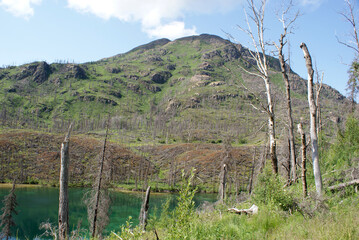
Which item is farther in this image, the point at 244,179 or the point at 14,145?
the point at 14,145

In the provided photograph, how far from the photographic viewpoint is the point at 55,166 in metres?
73.1

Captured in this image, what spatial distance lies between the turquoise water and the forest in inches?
103

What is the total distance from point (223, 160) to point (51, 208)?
34974 mm

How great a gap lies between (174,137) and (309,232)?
12167 centimetres

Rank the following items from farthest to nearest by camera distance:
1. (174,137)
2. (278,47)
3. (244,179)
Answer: (174,137), (244,179), (278,47)

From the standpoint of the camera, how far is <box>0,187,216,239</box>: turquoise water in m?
35.2

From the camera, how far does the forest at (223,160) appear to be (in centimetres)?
637

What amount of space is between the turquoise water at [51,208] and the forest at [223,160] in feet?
8.59

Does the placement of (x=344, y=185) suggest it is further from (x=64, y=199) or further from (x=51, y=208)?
(x=51, y=208)

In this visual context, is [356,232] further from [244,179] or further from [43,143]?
[43,143]

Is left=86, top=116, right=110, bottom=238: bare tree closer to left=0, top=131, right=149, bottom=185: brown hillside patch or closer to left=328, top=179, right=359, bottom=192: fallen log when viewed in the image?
left=328, top=179, right=359, bottom=192: fallen log

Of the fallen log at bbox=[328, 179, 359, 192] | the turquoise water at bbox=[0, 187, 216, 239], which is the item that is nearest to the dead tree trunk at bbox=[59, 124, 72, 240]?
the fallen log at bbox=[328, 179, 359, 192]

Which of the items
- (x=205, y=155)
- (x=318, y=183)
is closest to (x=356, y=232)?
(x=318, y=183)

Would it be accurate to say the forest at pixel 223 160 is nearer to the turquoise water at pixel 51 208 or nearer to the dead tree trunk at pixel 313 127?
the dead tree trunk at pixel 313 127
